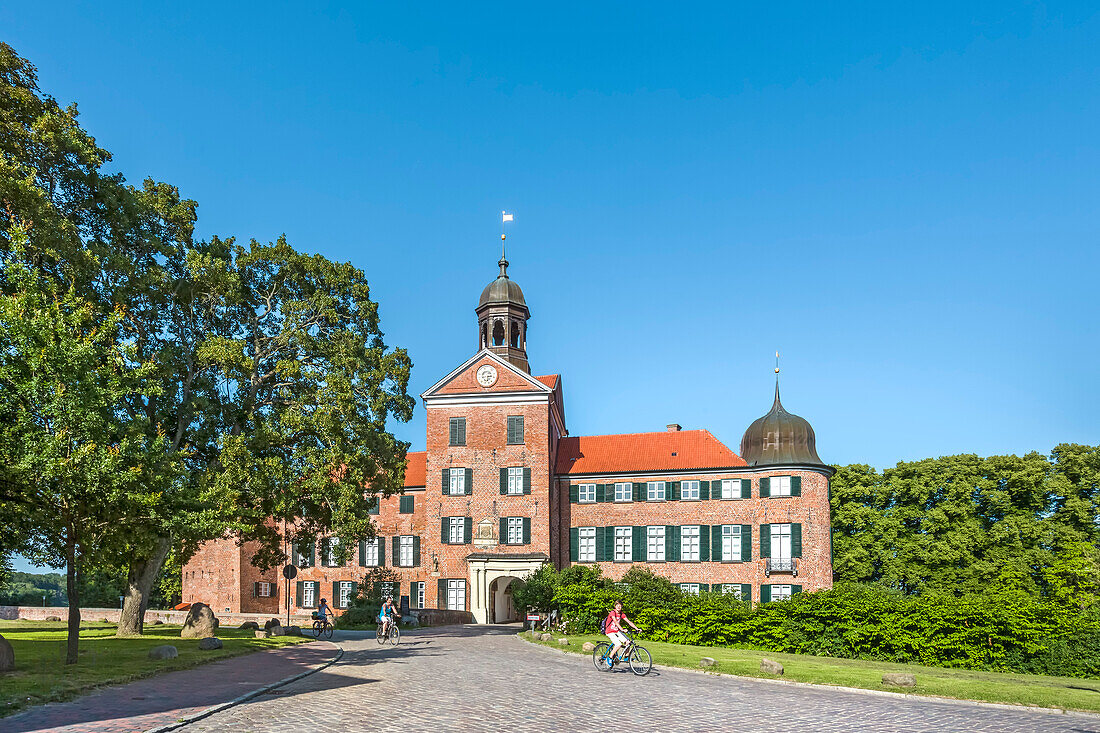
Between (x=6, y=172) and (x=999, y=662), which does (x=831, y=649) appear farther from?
(x=6, y=172)

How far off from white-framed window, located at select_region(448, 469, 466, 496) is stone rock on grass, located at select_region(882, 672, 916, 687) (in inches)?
1181

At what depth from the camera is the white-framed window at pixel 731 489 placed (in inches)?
1777

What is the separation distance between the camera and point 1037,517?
4500 cm

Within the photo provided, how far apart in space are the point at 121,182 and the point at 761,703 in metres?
23.5

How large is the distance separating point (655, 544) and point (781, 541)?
643 cm

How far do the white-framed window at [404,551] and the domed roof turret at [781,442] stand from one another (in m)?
19.1

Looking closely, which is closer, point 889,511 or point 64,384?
point 64,384

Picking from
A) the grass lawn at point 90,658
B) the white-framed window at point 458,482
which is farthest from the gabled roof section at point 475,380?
the grass lawn at point 90,658

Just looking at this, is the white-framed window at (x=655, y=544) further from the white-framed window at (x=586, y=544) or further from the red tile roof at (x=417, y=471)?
the red tile roof at (x=417, y=471)

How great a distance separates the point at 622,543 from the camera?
4609 centimetres

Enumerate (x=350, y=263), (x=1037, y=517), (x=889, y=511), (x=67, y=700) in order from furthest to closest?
(x=889, y=511) → (x=1037, y=517) → (x=350, y=263) → (x=67, y=700)

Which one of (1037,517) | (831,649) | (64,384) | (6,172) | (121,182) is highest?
(121,182)

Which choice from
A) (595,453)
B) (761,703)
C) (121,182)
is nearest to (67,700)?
(761,703)

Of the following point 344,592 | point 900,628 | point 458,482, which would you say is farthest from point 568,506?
point 900,628
